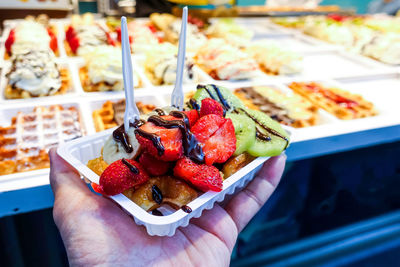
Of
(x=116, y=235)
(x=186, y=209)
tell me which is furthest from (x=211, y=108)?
(x=116, y=235)

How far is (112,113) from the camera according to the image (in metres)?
2.04

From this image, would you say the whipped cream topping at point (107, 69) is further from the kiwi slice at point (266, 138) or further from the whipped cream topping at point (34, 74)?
the kiwi slice at point (266, 138)

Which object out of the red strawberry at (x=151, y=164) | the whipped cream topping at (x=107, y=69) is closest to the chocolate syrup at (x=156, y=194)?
the red strawberry at (x=151, y=164)

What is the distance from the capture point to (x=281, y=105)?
89.4 inches

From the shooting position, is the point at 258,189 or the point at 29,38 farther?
the point at 29,38

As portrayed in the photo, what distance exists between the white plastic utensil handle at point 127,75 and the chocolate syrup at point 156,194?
9.2 inches

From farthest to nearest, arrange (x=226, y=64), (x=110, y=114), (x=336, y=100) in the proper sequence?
(x=226, y=64)
(x=336, y=100)
(x=110, y=114)

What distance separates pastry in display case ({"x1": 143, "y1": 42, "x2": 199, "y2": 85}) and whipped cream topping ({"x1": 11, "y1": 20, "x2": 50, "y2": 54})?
0.75 meters

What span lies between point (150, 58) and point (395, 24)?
3477 millimetres

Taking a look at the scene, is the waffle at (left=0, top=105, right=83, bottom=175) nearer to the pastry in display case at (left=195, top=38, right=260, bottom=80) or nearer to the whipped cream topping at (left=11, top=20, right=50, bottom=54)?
the whipped cream topping at (left=11, top=20, right=50, bottom=54)

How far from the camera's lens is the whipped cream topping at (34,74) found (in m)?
2.05

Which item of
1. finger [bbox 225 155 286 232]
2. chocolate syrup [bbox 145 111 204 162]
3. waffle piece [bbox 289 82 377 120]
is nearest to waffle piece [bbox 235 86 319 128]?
waffle piece [bbox 289 82 377 120]

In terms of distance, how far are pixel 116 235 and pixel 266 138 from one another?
67 centimetres

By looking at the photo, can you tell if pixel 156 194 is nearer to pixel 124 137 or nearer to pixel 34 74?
pixel 124 137
